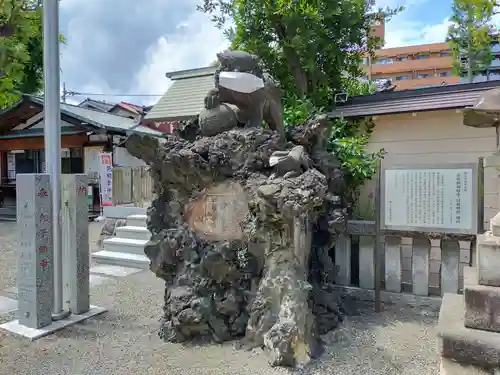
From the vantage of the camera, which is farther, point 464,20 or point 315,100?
point 464,20

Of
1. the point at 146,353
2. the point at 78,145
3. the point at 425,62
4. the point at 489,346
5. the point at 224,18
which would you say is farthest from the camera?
the point at 425,62

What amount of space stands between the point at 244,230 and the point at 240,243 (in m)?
0.17

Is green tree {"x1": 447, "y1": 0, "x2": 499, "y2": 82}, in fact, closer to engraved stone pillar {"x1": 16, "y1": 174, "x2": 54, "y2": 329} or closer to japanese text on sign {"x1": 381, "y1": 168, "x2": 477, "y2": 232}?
japanese text on sign {"x1": 381, "y1": 168, "x2": 477, "y2": 232}

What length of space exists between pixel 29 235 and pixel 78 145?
10.4 metres

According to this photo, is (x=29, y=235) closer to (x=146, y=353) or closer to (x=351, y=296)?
(x=146, y=353)

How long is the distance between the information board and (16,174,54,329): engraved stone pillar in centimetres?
385

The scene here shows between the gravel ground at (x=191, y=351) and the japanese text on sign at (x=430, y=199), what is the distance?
110cm

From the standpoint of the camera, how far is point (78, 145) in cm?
1362

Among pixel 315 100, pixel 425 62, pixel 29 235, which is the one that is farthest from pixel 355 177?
pixel 425 62

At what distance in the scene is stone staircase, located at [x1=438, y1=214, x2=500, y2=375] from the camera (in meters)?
2.46

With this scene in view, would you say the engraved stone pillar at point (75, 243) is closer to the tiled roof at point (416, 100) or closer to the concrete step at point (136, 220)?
the concrete step at point (136, 220)

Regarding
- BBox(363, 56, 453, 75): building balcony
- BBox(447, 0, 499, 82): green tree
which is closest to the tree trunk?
BBox(447, 0, 499, 82): green tree

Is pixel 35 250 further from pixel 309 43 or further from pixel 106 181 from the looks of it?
pixel 106 181

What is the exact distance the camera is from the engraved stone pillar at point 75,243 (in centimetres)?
451
